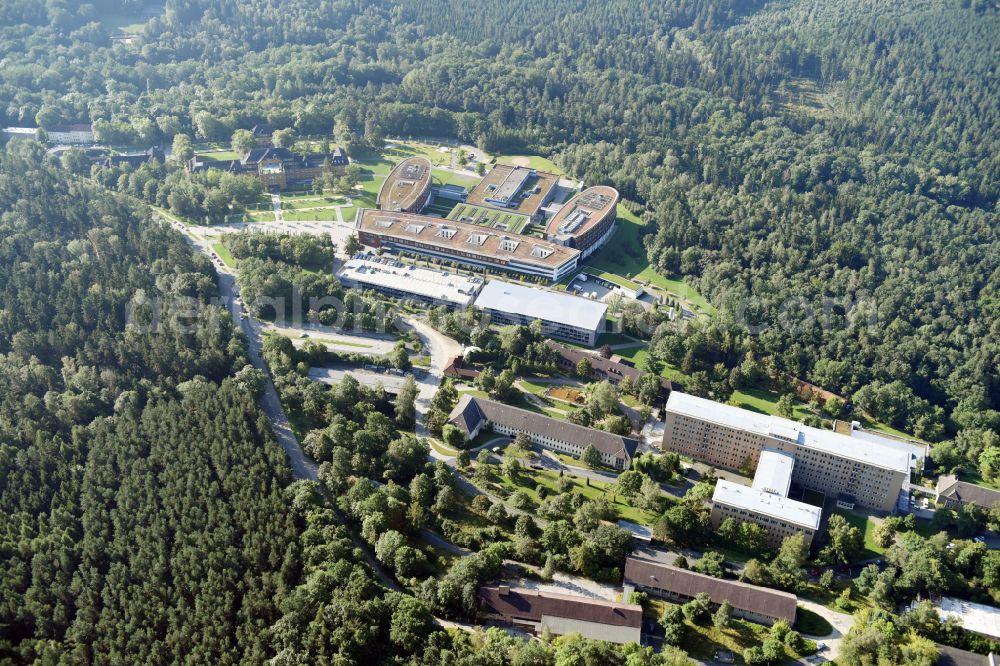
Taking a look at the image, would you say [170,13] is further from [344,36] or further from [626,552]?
[626,552]

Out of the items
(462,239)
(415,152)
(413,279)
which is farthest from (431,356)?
(415,152)

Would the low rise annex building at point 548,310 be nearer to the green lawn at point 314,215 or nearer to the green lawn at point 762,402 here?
the green lawn at point 762,402

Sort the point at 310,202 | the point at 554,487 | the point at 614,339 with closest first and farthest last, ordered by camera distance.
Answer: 1. the point at 554,487
2. the point at 614,339
3. the point at 310,202

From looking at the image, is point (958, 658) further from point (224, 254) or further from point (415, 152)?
point (415, 152)

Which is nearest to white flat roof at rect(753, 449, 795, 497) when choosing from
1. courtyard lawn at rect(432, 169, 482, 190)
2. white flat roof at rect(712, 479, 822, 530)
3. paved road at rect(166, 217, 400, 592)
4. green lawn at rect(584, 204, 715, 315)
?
white flat roof at rect(712, 479, 822, 530)

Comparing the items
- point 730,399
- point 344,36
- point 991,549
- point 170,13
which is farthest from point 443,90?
point 991,549

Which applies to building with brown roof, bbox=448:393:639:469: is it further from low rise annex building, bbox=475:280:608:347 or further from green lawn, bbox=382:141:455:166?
green lawn, bbox=382:141:455:166

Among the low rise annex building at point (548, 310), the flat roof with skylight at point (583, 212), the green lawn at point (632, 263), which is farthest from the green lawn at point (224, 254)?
the green lawn at point (632, 263)
